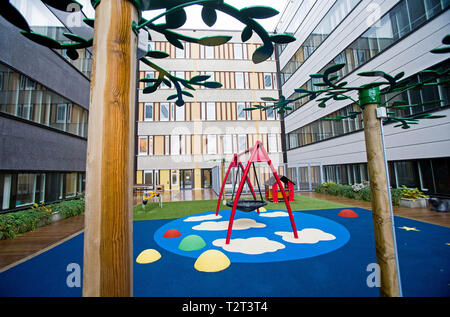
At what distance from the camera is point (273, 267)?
3902mm

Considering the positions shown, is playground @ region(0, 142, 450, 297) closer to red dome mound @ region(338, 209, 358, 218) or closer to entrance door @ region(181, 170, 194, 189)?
red dome mound @ region(338, 209, 358, 218)

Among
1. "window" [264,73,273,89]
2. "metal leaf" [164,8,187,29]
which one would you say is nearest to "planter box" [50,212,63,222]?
"metal leaf" [164,8,187,29]

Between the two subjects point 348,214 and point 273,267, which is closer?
point 273,267

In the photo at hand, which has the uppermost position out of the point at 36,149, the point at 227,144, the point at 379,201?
the point at 227,144

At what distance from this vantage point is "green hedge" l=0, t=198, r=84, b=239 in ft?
20.4

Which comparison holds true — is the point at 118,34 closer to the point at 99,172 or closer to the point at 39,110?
the point at 99,172

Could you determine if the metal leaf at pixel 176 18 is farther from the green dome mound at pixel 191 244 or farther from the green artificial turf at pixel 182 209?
the green artificial turf at pixel 182 209

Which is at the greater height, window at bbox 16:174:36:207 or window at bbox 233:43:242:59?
window at bbox 233:43:242:59

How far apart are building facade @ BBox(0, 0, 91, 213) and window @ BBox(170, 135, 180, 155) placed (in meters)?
12.6

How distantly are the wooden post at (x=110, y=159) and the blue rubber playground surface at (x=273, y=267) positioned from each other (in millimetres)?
1036

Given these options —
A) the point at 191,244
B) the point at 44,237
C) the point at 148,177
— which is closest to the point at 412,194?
the point at 191,244

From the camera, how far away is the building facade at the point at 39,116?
8086 millimetres

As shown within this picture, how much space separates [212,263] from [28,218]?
747 cm

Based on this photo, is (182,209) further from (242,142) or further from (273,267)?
(242,142)
